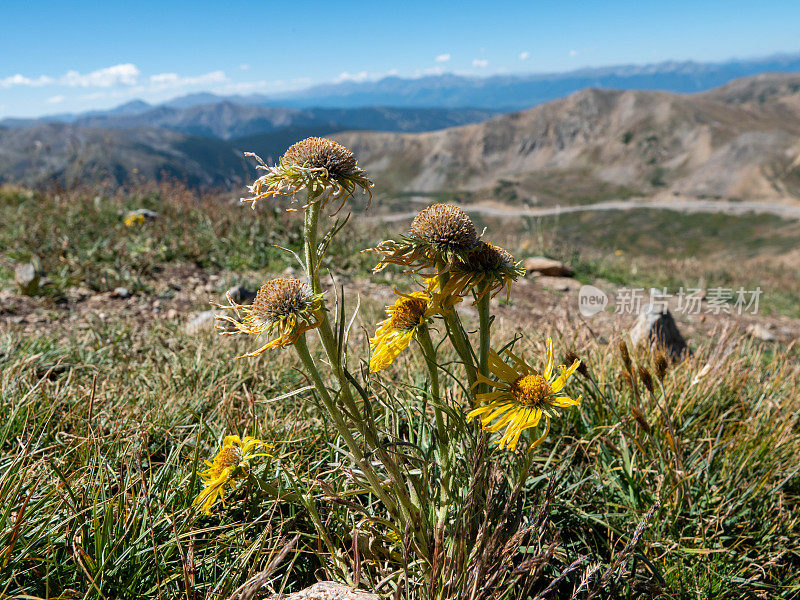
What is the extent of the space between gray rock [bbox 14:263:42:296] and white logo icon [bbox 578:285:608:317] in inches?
257

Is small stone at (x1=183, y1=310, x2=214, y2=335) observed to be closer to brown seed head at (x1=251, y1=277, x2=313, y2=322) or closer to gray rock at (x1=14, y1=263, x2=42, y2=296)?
gray rock at (x1=14, y1=263, x2=42, y2=296)

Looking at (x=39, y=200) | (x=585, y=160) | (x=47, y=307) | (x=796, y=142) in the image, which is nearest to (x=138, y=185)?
(x=39, y=200)

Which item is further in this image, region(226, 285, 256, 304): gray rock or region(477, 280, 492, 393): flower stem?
region(226, 285, 256, 304): gray rock

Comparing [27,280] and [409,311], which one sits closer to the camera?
[409,311]

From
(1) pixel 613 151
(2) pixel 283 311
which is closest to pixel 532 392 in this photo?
(2) pixel 283 311

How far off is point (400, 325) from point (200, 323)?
137 inches

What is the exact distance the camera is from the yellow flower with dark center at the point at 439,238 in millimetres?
1226

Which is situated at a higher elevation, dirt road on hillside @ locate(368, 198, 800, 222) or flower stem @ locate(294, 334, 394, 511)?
flower stem @ locate(294, 334, 394, 511)

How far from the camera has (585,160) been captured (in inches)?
5605

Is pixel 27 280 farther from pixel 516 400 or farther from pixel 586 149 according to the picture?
pixel 586 149

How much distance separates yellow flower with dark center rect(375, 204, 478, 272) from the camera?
1.23 m

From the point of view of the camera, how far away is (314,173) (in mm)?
1222

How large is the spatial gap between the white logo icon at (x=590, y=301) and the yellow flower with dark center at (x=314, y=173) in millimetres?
5772

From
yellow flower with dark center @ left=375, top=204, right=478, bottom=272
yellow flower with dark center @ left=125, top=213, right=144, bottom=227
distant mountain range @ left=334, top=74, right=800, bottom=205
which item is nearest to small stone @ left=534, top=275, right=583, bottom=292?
yellow flower with dark center @ left=125, top=213, right=144, bottom=227
